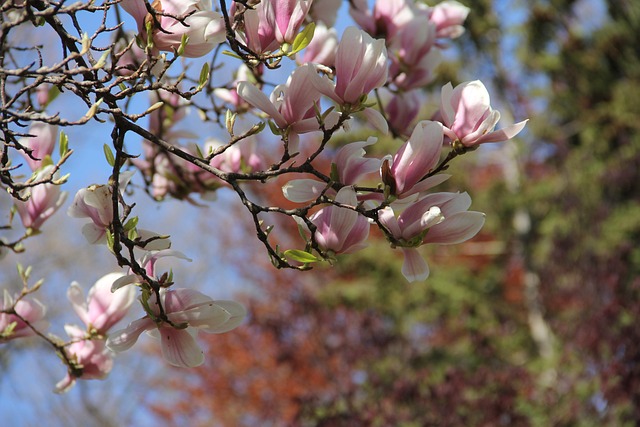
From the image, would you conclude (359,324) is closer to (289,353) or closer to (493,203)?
(289,353)

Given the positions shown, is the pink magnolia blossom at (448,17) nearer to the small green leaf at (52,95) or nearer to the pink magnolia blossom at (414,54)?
the pink magnolia blossom at (414,54)

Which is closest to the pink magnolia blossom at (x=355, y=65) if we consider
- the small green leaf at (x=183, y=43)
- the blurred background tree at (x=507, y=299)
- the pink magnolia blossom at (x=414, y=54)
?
the small green leaf at (x=183, y=43)

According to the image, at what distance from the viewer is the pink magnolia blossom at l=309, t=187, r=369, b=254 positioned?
3.09ft

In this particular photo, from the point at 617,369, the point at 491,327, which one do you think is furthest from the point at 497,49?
the point at 617,369

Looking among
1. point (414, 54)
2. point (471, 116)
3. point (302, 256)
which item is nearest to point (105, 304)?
point (302, 256)

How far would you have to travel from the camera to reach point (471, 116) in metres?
0.93

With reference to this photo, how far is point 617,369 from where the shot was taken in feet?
11.6

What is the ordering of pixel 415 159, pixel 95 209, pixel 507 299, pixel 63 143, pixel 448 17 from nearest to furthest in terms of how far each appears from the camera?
pixel 415 159, pixel 95 209, pixel 63 143, pixel 448 17, pixel 507 299

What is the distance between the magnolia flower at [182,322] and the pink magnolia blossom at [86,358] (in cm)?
28

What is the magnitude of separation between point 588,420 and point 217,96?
3.10 m

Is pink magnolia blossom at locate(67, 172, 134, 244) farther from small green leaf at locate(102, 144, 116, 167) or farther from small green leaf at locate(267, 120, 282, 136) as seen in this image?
small green leaf at locate(267, 120, 282, 136)

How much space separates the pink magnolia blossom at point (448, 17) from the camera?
1.56 meters

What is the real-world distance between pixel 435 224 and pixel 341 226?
13cm

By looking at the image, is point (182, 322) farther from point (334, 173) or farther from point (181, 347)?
point (334, 173)
